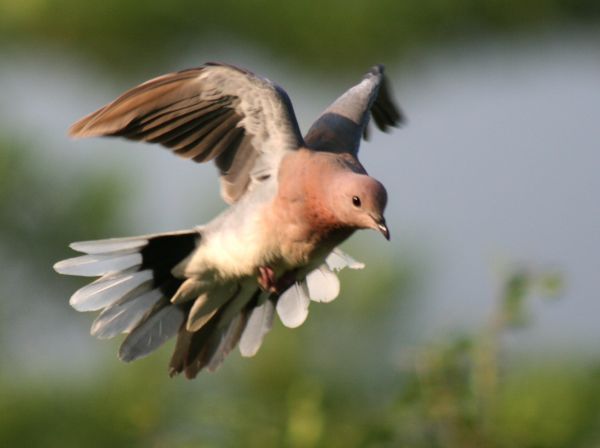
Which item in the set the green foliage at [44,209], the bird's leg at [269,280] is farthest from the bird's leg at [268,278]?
the green foliage at [44,209]

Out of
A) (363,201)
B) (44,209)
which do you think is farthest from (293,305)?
(44,209)

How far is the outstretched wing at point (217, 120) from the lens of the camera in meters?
1.63

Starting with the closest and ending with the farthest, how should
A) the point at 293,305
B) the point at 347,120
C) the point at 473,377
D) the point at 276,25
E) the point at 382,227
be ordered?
the point at 382,227 < the point at 473,377 < the point at 347,120 < the point at 293,305 < the point at 276,25

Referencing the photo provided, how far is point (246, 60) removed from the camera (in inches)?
273

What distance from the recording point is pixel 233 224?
1709mm

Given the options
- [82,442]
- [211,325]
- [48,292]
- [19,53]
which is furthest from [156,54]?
[211,325]

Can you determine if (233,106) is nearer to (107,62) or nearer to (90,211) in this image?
(90,211)

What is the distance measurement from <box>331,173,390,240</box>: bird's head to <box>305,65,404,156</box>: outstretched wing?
6.9 inches

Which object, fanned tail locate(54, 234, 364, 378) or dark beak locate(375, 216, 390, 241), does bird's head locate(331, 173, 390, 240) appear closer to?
dark beak locate(375, 216, 390, 241)

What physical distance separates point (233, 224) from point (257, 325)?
0.89ft

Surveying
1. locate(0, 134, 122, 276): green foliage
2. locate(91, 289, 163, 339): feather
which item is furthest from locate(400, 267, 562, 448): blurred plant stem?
locate(0, 134, 122, 276): green foliage

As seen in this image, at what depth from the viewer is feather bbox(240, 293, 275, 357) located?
6.28ft

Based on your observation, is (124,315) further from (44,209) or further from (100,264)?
(44,209)

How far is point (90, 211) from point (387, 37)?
266 cm
